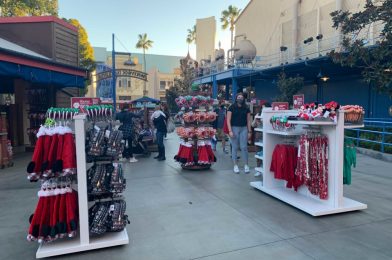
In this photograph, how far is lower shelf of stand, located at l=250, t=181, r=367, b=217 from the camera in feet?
13.7

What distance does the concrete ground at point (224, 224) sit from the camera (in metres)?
3.22

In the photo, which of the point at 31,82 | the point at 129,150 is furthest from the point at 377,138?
the point at 31,82

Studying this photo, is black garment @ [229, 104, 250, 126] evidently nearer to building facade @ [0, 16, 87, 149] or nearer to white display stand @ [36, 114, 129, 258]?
white display stand @ [36, 114, 129, 258]

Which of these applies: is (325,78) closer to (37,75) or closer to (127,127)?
(127,127)

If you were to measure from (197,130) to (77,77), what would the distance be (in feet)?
18.4

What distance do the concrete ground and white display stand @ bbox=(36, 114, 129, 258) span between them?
0.08m

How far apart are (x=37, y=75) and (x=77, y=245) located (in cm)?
679

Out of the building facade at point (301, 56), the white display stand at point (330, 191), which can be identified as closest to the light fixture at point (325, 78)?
the building facade at point (301, 56)

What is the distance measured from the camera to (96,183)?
134 inches

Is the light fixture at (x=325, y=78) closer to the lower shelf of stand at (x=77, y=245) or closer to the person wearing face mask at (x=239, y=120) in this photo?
the person wearing face mask at (x=239, y=120)

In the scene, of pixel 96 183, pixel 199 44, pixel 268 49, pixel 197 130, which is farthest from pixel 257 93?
pixel 96 183

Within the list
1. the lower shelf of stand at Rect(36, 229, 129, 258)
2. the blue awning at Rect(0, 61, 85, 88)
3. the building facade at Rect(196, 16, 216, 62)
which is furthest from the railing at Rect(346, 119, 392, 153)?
the building facade at Rect(196, 16, 216, 62)

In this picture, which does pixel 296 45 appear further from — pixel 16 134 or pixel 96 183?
pixel 96 183

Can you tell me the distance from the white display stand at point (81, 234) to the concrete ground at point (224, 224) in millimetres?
84
